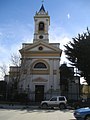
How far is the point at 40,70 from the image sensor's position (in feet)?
170

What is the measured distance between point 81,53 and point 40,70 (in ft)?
47.3

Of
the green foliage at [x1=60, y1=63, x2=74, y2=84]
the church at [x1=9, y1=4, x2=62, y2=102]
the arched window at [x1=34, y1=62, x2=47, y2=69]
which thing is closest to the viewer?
the green foliage at [x1=60, y1=63, x2=74, y2=84]

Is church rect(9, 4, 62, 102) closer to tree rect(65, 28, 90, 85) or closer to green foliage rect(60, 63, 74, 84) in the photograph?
green foliage rect(60, 63, 74, 84)

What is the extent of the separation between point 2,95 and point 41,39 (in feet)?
51.6

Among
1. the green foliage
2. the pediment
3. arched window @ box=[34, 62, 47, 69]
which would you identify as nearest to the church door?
arched window @ box=[34, 62, 47, 69]

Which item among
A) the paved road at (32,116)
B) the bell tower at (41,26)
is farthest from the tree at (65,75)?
the paved road at (32,116)

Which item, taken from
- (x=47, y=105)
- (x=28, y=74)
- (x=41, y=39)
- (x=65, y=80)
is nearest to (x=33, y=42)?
(x=41, y=39)

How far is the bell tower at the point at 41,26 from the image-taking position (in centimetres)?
5624

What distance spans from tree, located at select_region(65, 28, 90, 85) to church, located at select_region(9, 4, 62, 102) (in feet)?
32.5

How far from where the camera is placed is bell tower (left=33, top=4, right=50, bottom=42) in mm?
56237

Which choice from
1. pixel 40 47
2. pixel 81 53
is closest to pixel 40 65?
pixel 40 47

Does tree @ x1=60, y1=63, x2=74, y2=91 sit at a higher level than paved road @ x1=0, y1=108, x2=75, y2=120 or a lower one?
higher

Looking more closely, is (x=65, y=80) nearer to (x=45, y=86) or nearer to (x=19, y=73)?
(x=45, y=86)

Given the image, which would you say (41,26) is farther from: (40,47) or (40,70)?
(40,70)
